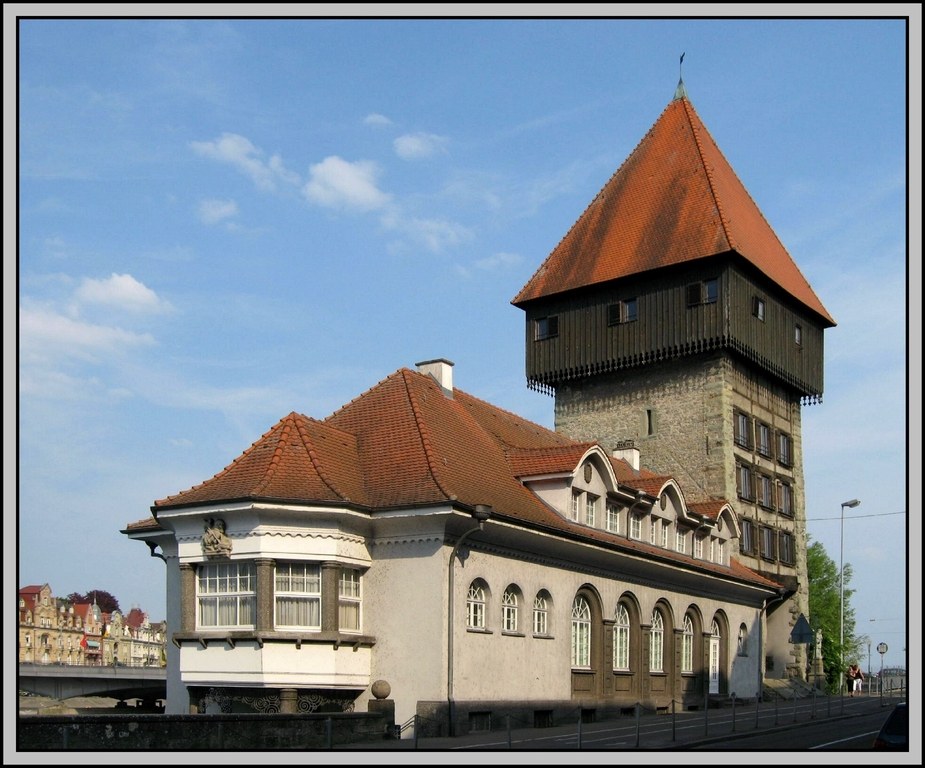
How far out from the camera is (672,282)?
48125mm

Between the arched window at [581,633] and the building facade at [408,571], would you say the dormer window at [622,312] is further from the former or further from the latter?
the arched window at [581,633]

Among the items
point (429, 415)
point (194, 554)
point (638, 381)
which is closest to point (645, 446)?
point (638, 381)

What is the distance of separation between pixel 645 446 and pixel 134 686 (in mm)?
25254

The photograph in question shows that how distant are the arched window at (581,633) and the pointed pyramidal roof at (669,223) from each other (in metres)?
17.8

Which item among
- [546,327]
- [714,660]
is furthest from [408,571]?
[546,327]

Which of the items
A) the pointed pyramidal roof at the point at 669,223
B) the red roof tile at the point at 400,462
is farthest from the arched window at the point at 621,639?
the pointed pyramidal roof at the point at 669,223

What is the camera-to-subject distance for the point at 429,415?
31.9 m

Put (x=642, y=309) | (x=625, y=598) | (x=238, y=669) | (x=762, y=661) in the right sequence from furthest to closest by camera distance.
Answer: (x=642, y=309) → (x=762, y=661) → (x=625, y=598) → (x=238, y=669)

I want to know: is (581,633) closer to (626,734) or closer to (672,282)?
(626,734)

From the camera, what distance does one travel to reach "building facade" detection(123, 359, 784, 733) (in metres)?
27.0

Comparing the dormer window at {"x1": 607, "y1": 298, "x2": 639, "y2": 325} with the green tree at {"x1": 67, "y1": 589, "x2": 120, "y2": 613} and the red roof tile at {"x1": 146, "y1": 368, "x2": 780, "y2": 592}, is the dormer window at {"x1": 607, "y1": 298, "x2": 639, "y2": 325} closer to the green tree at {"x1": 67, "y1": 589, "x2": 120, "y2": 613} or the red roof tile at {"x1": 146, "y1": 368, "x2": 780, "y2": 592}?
the red roof tile at {"x1": 146, "y1": 368, "x2": 780, "y2": 592}

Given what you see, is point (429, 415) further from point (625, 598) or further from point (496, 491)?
point (625, 598)

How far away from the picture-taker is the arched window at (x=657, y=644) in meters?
36.4

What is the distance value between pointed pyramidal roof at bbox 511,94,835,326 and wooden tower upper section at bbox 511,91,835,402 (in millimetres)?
53
